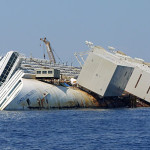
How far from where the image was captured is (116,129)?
2768 inches

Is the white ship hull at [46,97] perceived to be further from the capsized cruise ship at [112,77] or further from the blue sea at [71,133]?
the blue sea at [71,133]

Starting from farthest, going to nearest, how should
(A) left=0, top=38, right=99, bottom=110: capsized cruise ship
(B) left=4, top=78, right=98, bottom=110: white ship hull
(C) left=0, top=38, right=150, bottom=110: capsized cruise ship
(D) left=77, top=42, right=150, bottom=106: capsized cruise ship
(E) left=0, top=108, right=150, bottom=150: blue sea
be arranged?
(D) left=77, top=42, right=150, bottom=106: capsized cruise ship → (C) left=0, top=38, right=150, bottom=110: capsized cruise ship → (A) left=0, top=38, right=99, bottom=110: capsized cruise ship → (B) left=4, top=78, right=98, bottom=110: white ship hull → (E) left=0, top=108, right=150, bottom=150: blue sea

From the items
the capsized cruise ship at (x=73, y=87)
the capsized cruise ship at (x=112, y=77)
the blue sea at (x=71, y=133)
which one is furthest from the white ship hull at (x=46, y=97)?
the blue sea at (x=71, y=133)

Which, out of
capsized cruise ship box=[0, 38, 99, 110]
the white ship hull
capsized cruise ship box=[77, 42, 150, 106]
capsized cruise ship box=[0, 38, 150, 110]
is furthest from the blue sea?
capsized cruise ship box=[77, 42, 150, 106]

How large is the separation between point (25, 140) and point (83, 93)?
62.3 meters

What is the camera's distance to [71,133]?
215 feet

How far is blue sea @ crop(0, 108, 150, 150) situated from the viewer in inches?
2227

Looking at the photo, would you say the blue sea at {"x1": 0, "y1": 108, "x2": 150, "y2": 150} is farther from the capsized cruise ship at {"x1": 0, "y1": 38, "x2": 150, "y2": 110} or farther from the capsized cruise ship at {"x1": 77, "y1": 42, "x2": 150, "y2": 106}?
the capsized cruise ship at {"x1": 77, "y1": 42, "x2": 150, "y2": 106}

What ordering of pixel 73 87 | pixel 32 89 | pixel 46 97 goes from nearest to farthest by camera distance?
1. pixel 32 89
2. pixel 46 97
3. pixel 73 87

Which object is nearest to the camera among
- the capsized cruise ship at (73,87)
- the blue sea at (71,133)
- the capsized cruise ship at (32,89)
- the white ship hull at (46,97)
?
the blue sea at (71,133)

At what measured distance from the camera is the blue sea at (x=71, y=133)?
5658cm

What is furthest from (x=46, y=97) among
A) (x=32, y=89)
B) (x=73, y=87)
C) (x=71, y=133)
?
(x=71, y=133)

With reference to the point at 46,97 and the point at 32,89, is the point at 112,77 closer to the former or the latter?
the point at 46,97

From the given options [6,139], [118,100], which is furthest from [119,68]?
[6,139]
